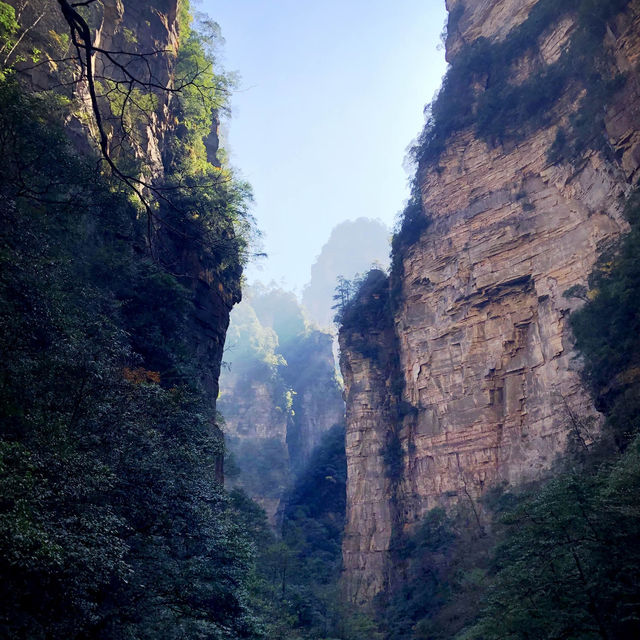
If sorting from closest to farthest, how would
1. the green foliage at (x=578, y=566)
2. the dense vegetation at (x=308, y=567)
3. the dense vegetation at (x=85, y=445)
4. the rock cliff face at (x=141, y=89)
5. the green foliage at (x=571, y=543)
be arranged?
the dense vegetation at (x=85, y=445) < the green foliage at (x=578, y=566) < the green foliage at (x=571, y=543) < the rock cliff face at (x=141, y=89) < the dense vegetation at (x=308, y=567)

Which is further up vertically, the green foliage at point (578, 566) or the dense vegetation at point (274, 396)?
the dense vegetation at point (274, 396)

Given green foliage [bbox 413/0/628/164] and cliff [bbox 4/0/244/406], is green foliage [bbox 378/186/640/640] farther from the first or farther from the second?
cliff [bbox 4/0/244/406]

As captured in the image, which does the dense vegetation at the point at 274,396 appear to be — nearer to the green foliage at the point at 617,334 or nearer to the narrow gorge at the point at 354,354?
the narrow gorge at the point at 354,354

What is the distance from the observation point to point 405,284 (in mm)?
26109

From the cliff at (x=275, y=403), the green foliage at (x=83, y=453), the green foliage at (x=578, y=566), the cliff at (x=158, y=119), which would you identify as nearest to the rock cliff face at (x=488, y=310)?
the green foliage at (x=578, y=566)

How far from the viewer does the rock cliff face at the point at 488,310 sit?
665 inches

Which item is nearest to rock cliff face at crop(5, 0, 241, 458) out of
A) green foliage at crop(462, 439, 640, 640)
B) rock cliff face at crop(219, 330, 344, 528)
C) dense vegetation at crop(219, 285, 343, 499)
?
green foliage at crop(462, 439, 640, 640)

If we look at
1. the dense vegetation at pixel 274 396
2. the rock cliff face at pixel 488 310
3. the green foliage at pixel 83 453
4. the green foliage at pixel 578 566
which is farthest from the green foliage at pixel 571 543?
the dense vegetation at pixel 274 396

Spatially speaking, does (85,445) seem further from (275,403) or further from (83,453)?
(275,403)

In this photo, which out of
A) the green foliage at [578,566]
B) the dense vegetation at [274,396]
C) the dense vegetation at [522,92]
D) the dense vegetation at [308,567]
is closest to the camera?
the green foliage at [578,566]

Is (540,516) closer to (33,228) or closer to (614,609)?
(614,609)

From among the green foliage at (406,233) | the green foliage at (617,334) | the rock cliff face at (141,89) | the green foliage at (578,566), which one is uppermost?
the green foliage at (406,233)

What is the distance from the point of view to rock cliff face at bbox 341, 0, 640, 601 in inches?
665

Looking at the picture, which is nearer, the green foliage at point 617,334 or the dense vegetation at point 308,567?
the green foliage at point 617,334
